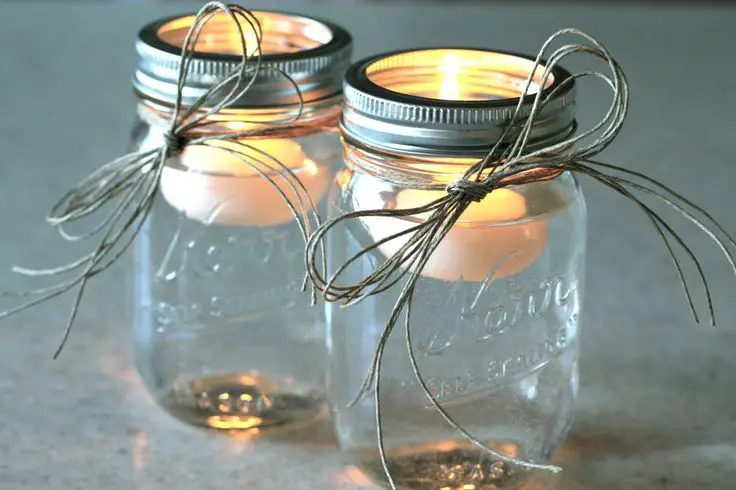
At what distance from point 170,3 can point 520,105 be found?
1116 mm

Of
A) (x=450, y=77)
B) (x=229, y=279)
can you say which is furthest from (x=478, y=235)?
(x=229, y=279)

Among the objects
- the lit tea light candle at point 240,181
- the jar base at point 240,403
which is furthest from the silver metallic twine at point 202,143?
the jar base at point 240,403

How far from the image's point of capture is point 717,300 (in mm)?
956

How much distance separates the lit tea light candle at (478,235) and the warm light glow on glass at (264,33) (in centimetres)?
16

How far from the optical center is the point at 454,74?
715 millimetres

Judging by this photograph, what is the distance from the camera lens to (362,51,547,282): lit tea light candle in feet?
2.14

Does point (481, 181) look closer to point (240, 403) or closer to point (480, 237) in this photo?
point (480, 237)

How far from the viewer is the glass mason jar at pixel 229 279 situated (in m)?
0.76

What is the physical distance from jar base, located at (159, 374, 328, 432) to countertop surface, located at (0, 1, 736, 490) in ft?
0.05

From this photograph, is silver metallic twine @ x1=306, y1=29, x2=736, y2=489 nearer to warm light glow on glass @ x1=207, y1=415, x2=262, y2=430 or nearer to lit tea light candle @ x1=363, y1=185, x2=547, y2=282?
lit tea light candle @ x1=363, y1=185, x2=547, y2=282

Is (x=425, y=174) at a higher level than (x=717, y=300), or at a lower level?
higher

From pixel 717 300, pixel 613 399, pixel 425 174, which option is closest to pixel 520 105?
pixel 425 174

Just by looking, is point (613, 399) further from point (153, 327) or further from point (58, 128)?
point (58, 128)

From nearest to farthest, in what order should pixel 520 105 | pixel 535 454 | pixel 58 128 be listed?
1. pixel 520 105
2. pixel 535 454
3. pixel 58 128
